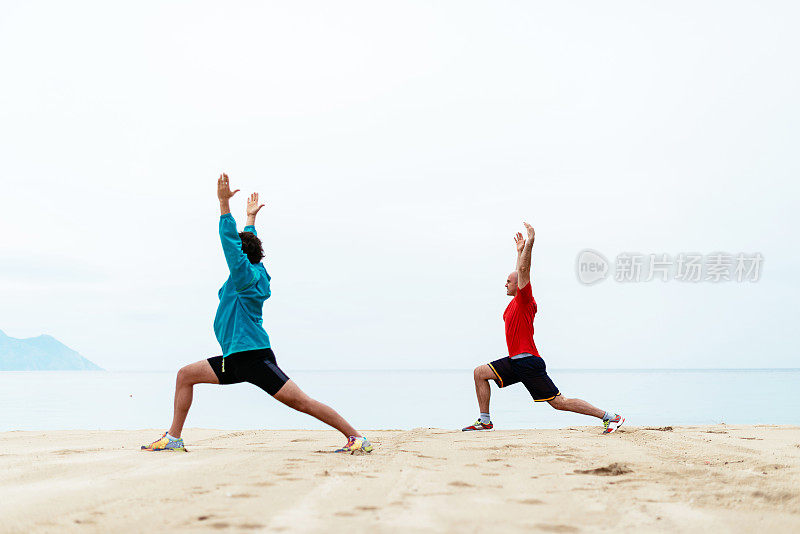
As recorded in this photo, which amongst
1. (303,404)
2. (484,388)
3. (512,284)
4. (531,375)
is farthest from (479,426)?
(303,404)

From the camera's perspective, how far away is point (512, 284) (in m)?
7.11

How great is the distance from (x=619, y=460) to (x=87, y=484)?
3.24 metres

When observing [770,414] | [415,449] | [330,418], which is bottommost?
[770,414]

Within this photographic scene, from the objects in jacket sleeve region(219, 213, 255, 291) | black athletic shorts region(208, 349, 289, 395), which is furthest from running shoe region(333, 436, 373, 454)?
jacket sleeve region(219, 213, 255, 291)

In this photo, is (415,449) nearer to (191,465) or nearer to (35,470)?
(191,465)

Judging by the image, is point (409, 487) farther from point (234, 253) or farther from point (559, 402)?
point (559, 402)

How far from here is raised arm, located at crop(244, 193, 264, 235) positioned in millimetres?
5214

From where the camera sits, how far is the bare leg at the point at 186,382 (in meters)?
4.91

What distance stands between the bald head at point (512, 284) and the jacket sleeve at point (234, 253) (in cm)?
334

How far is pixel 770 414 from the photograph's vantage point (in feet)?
54.9

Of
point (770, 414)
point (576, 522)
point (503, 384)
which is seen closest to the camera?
point (576, 522)

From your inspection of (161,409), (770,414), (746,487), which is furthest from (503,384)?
(161,409)

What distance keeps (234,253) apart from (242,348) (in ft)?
2.26

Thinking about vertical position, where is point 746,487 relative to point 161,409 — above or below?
above
